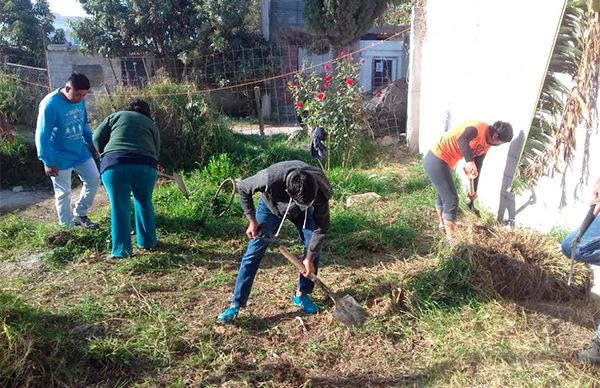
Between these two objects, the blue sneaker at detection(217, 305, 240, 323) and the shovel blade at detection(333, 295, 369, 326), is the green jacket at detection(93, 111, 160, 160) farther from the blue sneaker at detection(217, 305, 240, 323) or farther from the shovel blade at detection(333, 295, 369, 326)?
the shovel blade at detection(333, 295, 369, 326)

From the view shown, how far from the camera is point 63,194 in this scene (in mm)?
4883

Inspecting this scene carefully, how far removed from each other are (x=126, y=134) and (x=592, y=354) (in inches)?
152

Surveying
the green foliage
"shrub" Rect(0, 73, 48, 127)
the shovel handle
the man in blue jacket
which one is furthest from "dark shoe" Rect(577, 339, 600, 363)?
"shrub" Rect(0, 73, 48, 127)

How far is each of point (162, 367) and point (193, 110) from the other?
18.1 feet

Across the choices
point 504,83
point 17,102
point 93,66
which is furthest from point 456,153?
point 93,66

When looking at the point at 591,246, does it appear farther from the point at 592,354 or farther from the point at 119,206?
the point at 119,206

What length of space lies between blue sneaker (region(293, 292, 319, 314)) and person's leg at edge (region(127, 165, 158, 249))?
172cm

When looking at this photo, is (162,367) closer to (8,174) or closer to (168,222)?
(168,222)

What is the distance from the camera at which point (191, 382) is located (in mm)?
2842

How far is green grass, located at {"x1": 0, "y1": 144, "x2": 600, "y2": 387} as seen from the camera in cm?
287

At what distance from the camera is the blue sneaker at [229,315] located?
135 inches

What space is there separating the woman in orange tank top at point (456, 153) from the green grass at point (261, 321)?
1.21 ft

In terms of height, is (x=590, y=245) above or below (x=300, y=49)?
below

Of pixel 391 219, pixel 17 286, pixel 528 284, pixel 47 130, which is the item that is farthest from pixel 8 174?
pixel 528 284
